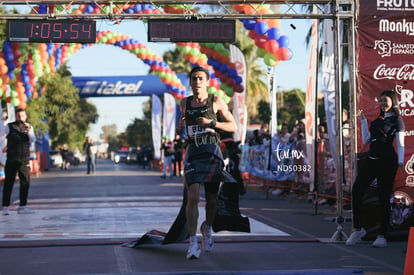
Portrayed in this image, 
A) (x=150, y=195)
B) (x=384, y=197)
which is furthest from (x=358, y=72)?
(x=150, y=195)

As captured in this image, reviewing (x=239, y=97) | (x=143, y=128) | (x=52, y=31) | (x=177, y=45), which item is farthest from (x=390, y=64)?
(x=143, y=128)

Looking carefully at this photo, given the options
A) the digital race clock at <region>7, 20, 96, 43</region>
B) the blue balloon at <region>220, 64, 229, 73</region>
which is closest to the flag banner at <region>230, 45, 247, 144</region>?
the blue balloon at <region>220, 64, 229, 73</region>

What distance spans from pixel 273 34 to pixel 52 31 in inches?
265

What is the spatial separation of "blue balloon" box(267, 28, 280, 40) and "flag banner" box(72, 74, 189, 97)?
89.6 feet

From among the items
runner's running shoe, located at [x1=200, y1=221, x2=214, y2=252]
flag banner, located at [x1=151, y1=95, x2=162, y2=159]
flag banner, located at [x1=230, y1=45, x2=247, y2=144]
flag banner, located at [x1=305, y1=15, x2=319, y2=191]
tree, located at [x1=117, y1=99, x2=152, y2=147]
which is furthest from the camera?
tree, located at [x1=117, y1=99, x2=152, y2=147]

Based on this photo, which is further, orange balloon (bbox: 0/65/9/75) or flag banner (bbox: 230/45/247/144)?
flag banner (bbox: 230/45/247/144)

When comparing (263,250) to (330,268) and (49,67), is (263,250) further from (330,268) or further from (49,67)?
(49,67)

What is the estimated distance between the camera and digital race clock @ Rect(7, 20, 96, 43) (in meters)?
10.5

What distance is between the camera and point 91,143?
113ft

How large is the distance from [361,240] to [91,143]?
2641 cm

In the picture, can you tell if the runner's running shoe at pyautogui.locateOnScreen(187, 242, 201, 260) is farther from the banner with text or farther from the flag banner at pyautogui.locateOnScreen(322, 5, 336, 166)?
the flag banner at pyautogui.locateOnScreen(322, 5, 336, 166)

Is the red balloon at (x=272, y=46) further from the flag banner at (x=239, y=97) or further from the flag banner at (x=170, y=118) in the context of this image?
the flag banner at (x=170, y=118)

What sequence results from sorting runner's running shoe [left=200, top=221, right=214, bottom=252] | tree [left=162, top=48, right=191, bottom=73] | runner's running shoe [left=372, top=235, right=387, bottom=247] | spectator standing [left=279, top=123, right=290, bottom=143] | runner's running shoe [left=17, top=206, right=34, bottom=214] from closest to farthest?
runner's running shoe [left=200, top=221, right=214, bottom=252]
runner's running shoe [left=372, top=235, right=387, bottom=247]
runner's running shoe [left=17, top=206, right=34, bottom=214]
spectator standing [left=279, top=123, right=290, bottom=143]
tree [left=162, top=48, right=191, bottom=73]

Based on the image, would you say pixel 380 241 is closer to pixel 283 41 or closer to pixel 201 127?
pixel 201 127
